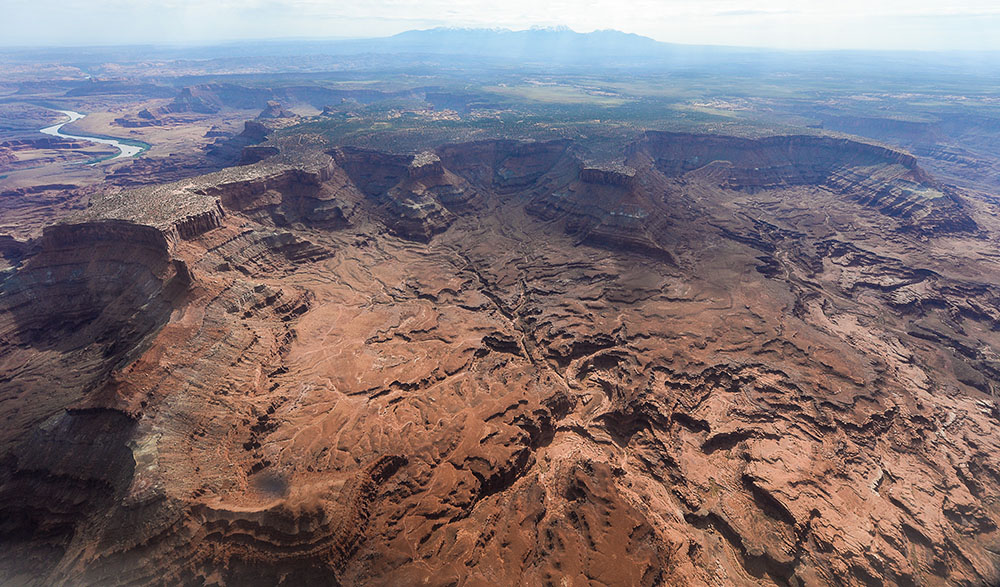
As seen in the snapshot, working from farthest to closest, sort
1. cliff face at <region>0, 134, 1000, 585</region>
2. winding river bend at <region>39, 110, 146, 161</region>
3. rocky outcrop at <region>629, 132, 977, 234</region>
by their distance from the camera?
1. winding river bend at <region>39, 110, 146, 161</region>
2. rocky outcrop at <region>629, 132, 977, 234</region>
3. cliff face at <region>0, 134, 1000, 585</region>

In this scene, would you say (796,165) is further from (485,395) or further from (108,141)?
(108,141)

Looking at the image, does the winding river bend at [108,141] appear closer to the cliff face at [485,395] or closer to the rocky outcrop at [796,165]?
the cliff face at [485,395]

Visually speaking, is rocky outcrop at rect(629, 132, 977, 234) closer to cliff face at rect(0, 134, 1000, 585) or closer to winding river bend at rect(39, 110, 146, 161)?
cliff face at rect(0, 134, 1000, 585)

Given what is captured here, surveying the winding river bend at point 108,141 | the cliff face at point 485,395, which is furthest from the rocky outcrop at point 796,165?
the winding river bend at point 108,141

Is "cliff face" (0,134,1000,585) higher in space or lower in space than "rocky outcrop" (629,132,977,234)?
lower

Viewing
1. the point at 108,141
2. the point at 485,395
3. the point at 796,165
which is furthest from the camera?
the point at 108,141

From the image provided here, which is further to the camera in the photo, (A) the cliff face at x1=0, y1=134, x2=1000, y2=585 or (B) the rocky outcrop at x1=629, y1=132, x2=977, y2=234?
(B) the rocky outcrop at x1=629, y1=132, x2=977, y2=234

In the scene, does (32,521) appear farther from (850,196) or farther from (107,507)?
(850,196)

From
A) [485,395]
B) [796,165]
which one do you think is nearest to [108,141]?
[485,395]

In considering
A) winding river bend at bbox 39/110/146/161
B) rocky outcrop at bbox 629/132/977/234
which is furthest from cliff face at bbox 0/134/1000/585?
winding river bend at bbox 39/110/146/161
